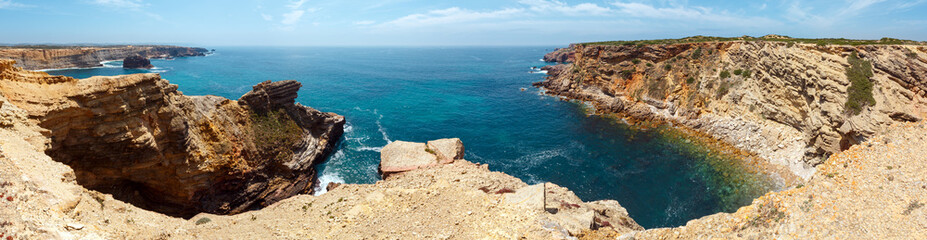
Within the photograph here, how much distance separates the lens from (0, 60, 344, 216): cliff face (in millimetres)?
22219

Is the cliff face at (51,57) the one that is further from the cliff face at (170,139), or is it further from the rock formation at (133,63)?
the cliff face at (170,139)

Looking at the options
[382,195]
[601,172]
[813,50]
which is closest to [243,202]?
[382,195]

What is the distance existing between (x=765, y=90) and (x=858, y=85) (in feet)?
44.6

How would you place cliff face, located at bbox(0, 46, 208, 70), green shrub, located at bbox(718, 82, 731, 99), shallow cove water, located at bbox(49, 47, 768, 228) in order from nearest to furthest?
shallow cove water, located at bbox(49, 47, 768, 228) < green shrub, located at bbox(718, 82, 731, 99) < cliff face, located at bbox(0, 46, 208, 70)

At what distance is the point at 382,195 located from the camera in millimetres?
24750

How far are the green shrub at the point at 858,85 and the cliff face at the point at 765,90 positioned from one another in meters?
0.38

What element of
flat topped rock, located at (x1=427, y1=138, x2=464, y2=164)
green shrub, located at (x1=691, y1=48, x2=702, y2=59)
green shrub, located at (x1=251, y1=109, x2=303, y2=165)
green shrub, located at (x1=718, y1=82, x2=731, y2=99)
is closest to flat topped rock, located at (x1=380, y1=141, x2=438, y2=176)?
flat topped rock, located at (x1=427, y1=138, x2=464, y2=164)

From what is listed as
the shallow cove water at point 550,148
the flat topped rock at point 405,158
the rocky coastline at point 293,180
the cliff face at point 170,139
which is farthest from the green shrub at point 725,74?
the cliff face at point 170,139

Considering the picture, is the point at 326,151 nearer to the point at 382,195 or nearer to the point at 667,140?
the point at 382,195

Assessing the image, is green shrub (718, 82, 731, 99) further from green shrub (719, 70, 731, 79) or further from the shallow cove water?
the shallow cove water

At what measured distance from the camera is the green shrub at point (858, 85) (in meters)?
34.1

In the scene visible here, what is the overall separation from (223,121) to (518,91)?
6934 cm

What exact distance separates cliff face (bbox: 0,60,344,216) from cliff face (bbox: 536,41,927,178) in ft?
179

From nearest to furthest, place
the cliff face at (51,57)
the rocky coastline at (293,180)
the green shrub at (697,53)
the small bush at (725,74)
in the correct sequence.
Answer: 1. the rocky coastline at (293,180)
2. the small bush at (725,74)
3. the green shrub at (697,53)
4. the cliff face at (51,57)
